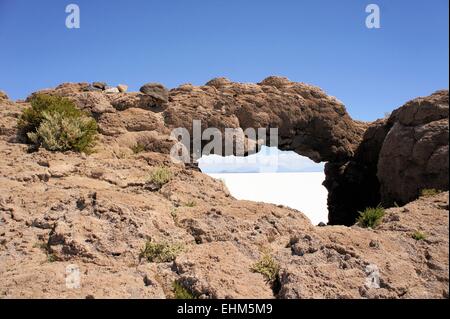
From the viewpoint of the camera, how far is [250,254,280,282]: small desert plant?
6773 mm

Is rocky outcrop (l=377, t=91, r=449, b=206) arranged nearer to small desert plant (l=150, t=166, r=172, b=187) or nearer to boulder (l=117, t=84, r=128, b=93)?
small desert plant (l=150, t=166, r=172, b=187)

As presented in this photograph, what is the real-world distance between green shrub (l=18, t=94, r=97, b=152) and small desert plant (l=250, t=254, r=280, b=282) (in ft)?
22.9

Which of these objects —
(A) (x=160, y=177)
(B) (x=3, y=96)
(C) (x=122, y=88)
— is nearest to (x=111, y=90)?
(C) (x=122, y=88)

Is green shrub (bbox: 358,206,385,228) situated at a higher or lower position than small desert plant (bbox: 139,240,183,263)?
higher

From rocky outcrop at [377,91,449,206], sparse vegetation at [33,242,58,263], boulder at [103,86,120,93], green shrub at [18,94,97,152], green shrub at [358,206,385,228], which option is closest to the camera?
sparse vegetation at [33,242,58,263]

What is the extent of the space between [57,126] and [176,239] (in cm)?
592

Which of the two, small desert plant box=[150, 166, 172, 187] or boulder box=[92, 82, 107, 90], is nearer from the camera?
small desert plant box=[150, 166, 172, 187]

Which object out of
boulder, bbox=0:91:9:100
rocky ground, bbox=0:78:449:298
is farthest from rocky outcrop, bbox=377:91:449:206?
boulder, bbox=0:91:9:100

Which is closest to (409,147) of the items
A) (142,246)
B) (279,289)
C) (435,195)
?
(435,195)

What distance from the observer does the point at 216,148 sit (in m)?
15.8

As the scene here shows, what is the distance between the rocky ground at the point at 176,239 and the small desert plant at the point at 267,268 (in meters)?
0.09

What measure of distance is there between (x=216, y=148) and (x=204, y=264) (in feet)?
30.2

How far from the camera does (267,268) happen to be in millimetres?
6898
